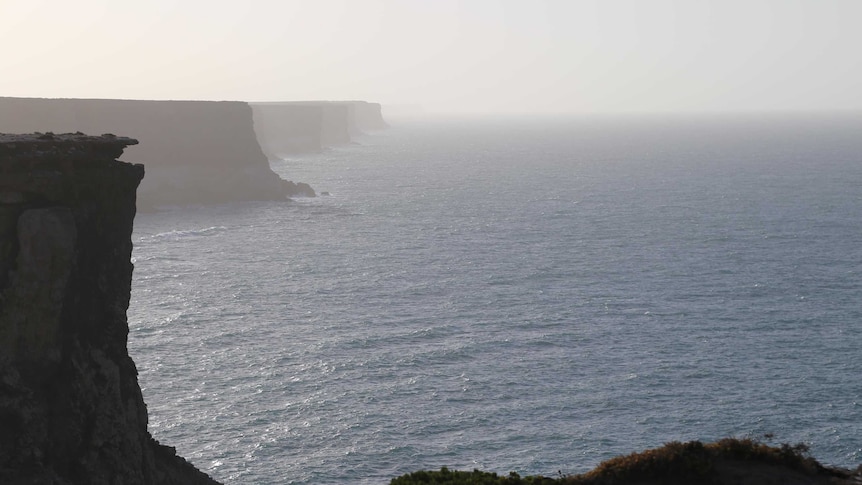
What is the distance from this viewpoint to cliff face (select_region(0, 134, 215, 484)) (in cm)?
3244

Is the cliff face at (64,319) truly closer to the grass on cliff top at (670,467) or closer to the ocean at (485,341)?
the grass on cliff top at (670,467)

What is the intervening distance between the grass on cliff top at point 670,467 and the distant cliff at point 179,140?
12742cm

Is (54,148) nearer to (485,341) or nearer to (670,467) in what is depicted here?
(670,467)

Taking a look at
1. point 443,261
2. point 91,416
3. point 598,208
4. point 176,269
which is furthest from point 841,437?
point 598,208

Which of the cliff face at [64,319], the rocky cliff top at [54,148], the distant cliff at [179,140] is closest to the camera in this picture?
the cliff face at [64,319]

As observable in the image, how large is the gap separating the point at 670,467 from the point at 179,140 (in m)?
143

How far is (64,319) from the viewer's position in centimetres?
3419

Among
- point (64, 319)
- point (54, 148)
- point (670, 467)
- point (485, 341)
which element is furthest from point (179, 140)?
point (670, 467)

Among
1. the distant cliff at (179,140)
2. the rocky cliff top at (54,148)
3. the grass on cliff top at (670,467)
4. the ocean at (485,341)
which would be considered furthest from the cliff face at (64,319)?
the distant cliff at (179,140)

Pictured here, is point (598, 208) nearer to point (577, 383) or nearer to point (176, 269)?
point (176, 269)

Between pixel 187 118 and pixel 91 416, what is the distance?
444 ft

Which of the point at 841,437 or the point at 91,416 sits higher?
the point at 91,416

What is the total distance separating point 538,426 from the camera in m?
56.2

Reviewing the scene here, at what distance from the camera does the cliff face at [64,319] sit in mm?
32438
